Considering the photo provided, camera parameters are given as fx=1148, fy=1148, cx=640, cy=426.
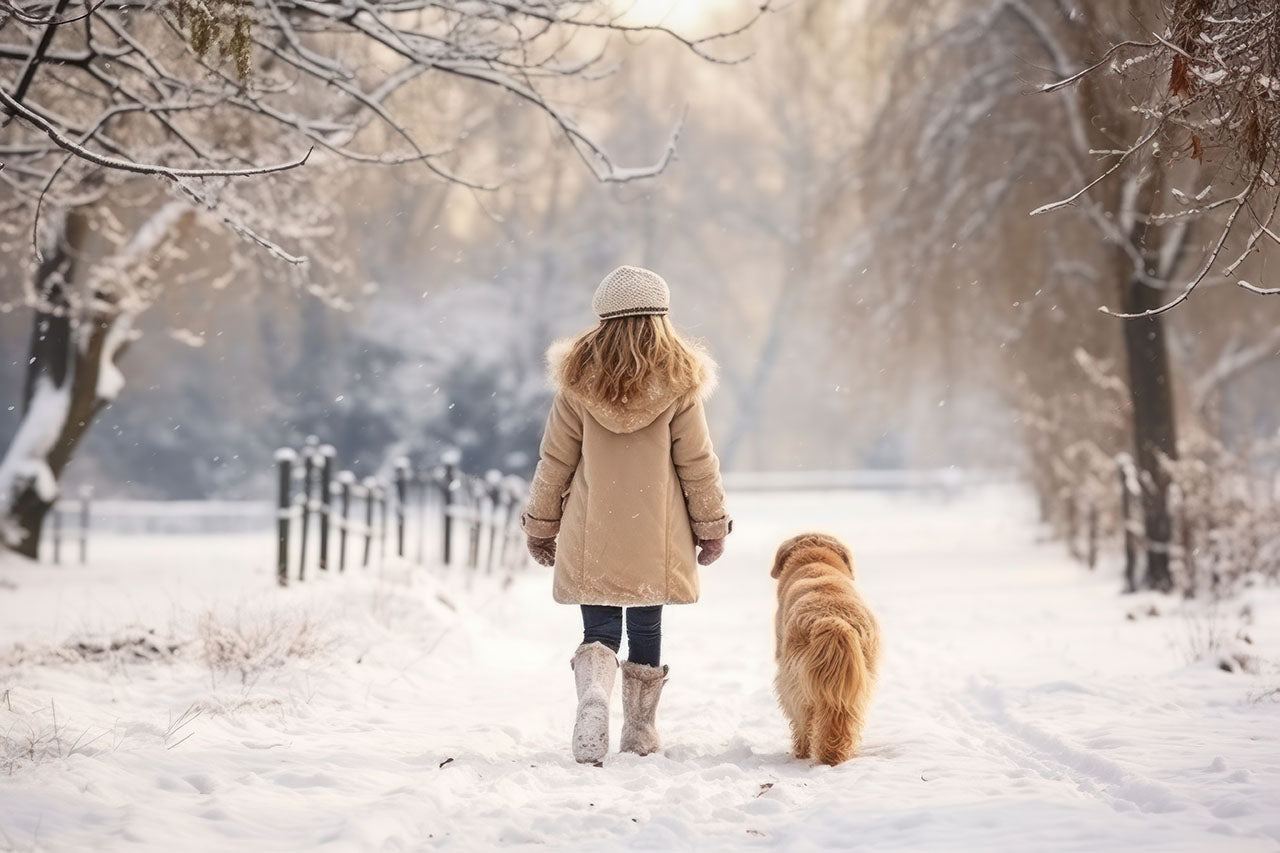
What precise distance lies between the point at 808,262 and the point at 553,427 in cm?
1267

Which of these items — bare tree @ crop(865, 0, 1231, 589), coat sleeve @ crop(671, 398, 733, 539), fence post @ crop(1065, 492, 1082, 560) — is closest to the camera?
coat sleeve @ crop(671, 398, 733, 539)

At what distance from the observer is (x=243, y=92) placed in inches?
202

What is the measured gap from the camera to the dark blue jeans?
14.8 ft

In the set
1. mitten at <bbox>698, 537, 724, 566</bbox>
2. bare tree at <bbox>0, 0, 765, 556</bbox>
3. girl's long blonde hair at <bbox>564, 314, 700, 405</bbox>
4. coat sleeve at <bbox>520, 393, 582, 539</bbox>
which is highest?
bare tree at <bbox>0, 0, 765, 556</bbox>

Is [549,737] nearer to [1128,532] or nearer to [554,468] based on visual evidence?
[554,468]

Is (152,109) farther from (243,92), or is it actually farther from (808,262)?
(808,262)

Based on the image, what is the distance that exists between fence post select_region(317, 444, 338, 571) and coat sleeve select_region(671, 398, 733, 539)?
614cm

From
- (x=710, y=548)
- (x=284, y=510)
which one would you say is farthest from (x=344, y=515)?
(x=710, y=548)

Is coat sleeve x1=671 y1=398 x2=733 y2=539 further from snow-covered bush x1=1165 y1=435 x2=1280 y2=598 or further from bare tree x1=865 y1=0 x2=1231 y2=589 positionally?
bare tree x1=865 y1=0 x2=1231 y2=589

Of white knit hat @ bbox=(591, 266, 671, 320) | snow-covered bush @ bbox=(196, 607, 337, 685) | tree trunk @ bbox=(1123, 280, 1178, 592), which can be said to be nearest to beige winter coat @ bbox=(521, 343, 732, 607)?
white knit hat @ bbox=(591, 266, 671, 320)

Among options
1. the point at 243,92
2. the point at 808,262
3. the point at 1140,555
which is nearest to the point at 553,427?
the point at 243,92

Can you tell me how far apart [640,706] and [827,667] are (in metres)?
0.77

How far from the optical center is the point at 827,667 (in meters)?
4.20

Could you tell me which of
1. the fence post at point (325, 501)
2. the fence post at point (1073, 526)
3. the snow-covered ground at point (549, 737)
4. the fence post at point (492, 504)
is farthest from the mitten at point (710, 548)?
the fence post at point (1073, 526)
